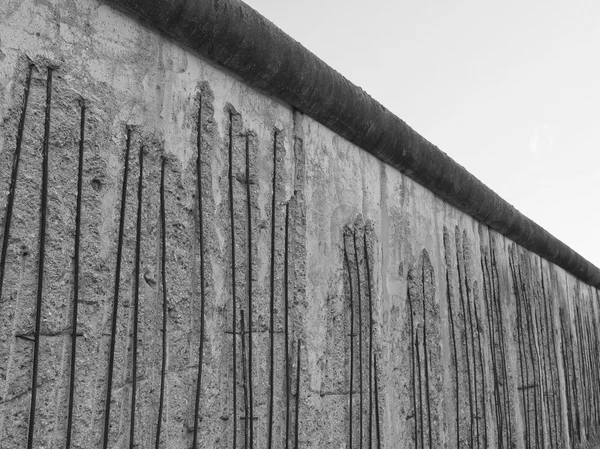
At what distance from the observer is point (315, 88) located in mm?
2207

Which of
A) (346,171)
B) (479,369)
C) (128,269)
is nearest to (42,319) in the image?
(128,269)

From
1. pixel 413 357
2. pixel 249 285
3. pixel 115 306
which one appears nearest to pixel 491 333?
pixel 413 357

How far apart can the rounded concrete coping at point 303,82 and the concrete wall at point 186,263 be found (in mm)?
46

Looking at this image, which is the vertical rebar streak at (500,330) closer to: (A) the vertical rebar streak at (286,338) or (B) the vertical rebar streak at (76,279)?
(A) the vertical rebar streak at (286,338)

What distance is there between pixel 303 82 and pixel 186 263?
81 centimetres

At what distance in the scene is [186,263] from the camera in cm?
164

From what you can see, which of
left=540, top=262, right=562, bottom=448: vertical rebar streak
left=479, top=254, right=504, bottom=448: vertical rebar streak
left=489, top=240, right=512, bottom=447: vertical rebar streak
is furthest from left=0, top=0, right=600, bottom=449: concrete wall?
left=540, top=262, right=562, bottom=448: vertical rebar streak

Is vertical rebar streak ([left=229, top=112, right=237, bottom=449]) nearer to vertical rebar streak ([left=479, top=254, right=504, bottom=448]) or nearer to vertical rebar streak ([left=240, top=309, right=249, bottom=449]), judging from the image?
vertical rebar streak ([left=240, top=309, right=249, bottom=449])

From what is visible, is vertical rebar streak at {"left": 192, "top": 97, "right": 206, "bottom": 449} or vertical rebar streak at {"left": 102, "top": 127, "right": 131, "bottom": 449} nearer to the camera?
vertical rebar streak at {"left": 102, "top": 127, "right": 131, "bottom": 449}

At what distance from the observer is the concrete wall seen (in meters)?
1.33

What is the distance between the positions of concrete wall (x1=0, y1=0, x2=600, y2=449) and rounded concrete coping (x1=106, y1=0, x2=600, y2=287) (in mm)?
46

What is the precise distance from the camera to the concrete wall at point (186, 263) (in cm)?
133

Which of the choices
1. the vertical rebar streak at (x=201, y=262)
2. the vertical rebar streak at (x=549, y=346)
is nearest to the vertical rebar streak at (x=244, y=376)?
the vertical rebar streak at (x=201, y=262)

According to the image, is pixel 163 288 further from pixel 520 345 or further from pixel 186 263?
pixel 520 345
